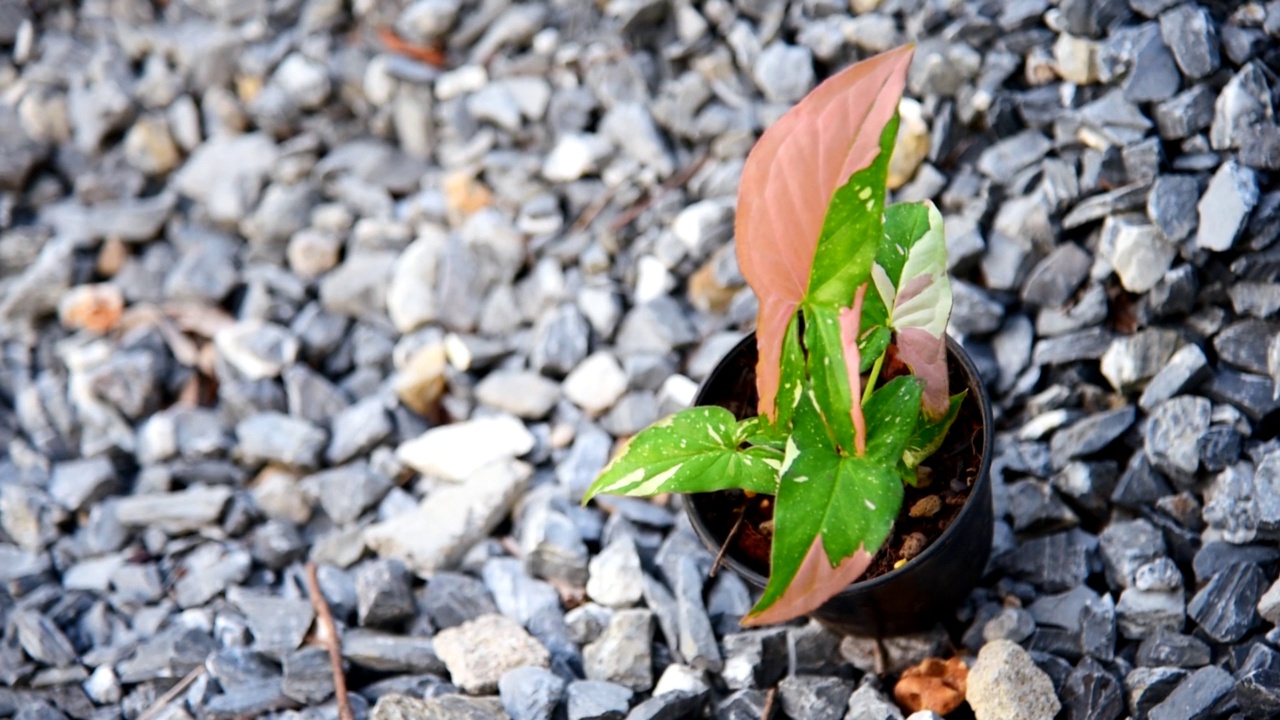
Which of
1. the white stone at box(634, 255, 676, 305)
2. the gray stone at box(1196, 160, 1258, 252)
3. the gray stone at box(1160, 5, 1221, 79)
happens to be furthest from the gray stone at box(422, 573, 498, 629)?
the gray stone at box(1160, 5, 1221, 79)

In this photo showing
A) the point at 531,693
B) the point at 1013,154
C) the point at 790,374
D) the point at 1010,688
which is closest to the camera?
the point at 790,374

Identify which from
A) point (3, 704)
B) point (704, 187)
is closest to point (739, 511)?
point (704, 187)

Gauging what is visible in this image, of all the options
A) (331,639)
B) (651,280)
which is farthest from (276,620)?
(651,280)

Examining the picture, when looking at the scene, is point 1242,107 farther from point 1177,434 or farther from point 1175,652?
point 1175,652

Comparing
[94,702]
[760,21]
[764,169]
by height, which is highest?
[764,169]

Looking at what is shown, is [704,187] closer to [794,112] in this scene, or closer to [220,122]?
[794,112]

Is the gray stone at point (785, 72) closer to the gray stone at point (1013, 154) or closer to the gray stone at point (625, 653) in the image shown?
the gray stone at point (1013, 154)
